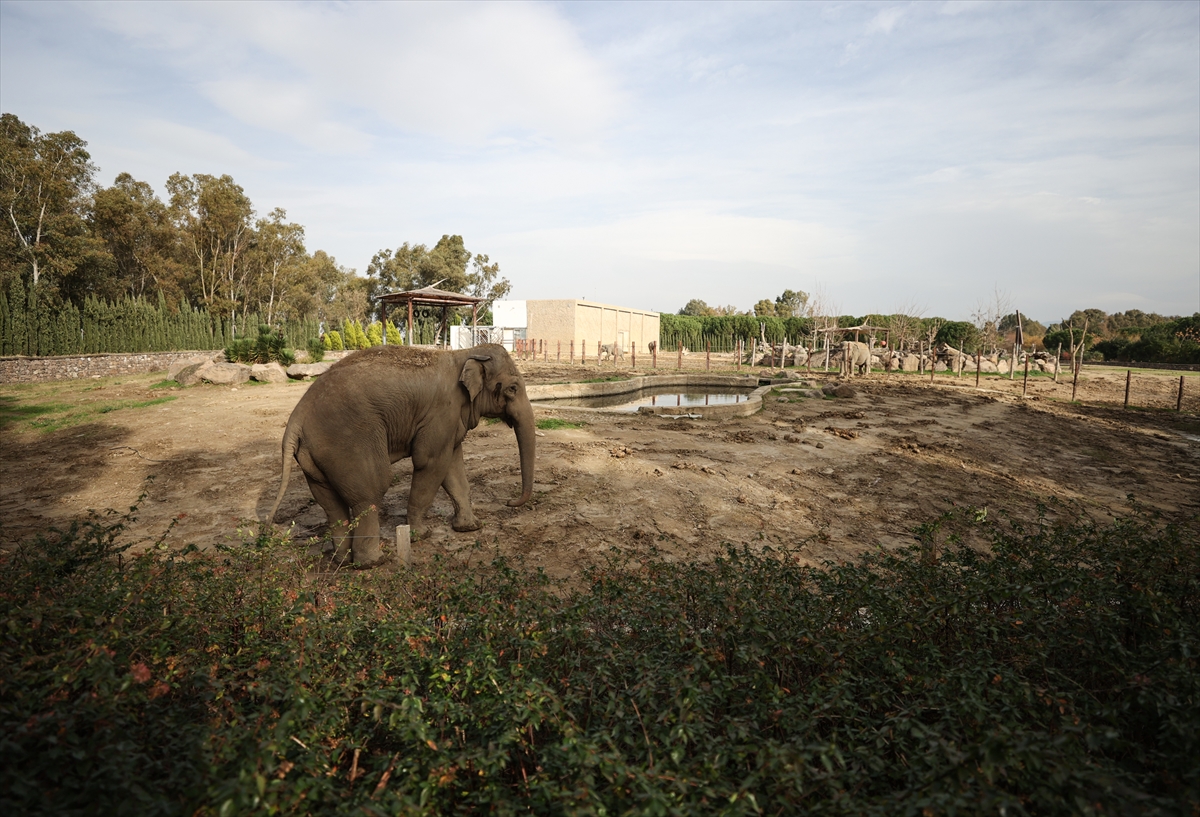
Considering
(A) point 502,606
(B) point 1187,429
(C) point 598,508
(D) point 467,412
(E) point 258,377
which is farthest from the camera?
(E) point 258,377

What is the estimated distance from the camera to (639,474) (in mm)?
8664

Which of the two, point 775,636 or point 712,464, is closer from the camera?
point 775,636

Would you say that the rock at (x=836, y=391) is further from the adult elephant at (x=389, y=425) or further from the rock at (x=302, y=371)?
the rock at (x=302, y=371)

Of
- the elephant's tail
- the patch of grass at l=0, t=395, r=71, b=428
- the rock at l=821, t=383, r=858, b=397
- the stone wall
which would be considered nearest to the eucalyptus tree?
the stone wall

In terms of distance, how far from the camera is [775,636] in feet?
9.57

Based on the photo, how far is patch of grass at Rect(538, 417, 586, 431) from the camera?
39.7 ft

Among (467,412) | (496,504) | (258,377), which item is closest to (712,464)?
(496,504)

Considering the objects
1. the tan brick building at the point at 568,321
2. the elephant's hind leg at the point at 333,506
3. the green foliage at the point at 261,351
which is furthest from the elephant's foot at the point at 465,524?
the tan brick building at the point at 568,321

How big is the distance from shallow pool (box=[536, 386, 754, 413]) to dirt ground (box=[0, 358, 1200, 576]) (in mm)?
4843

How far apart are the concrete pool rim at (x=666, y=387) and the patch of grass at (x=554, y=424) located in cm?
147

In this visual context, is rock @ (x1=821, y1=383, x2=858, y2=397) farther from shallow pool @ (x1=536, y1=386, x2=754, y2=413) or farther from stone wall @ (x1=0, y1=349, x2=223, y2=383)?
stone wall @ (x1=0, y1=349, x2=223, y2=383)

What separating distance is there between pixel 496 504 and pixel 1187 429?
56.3ft

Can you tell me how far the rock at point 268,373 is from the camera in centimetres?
1936

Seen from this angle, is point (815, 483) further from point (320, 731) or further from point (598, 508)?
point (320, 731)
